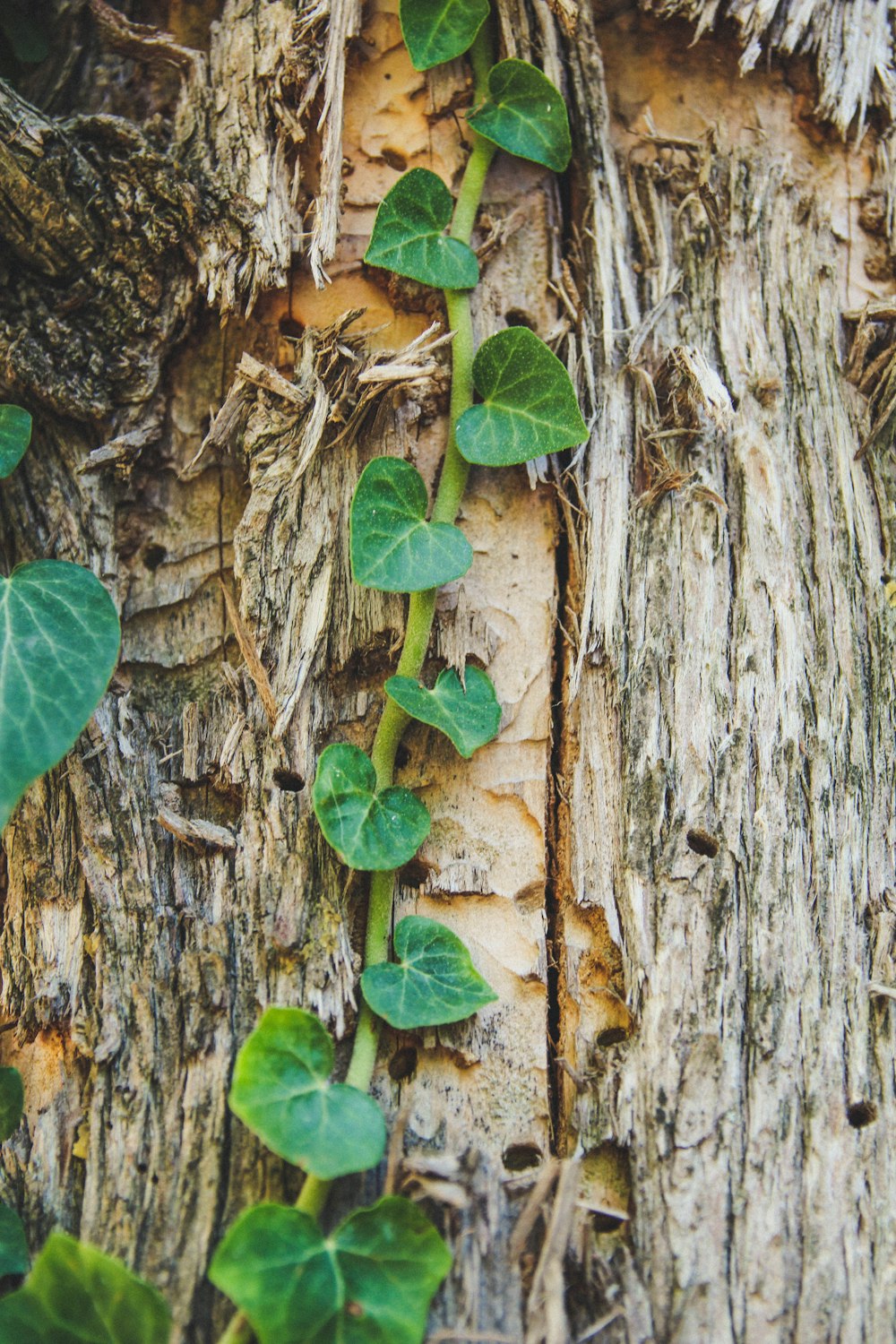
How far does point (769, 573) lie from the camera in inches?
51.1

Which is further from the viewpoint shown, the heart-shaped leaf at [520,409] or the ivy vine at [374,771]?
the heart-shaped leaf at [520,409]

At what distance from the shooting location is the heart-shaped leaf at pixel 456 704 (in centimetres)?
118

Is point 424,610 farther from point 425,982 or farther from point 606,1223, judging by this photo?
point 606,1223

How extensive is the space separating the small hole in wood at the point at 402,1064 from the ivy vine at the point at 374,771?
0.11 feet

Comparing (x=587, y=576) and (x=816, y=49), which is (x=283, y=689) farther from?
(x=816, y=49)

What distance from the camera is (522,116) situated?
1.38 meters

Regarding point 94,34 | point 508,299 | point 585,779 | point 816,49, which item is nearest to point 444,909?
point 585,779

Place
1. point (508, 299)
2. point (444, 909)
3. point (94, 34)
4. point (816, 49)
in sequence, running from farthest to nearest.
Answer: point (94, 34)
point (816, 49)
point (508, 299)
point (444, 909)

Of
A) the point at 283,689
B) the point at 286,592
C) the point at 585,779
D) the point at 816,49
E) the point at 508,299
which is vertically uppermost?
the point at 816,49

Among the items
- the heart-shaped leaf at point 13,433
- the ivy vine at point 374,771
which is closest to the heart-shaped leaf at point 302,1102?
the ivy vine at point 374,771

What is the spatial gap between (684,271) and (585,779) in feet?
2.52

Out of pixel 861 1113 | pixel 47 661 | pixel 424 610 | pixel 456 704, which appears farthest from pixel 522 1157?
pixel 47 661

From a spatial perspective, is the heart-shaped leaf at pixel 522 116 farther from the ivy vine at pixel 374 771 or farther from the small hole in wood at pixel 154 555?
the small hole in wood at pixel 154 555

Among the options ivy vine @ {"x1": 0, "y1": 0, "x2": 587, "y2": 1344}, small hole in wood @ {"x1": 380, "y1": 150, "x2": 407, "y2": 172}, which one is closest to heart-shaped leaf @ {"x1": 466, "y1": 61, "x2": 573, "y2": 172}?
ivy vine @ {"x1": 0, "y1": 0, "x2": 587, "y2": 1344}
